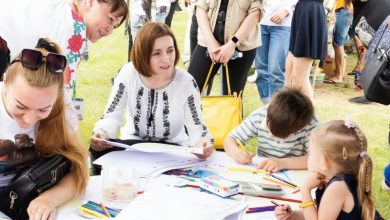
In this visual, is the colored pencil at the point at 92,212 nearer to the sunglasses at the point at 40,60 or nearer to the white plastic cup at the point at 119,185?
the white plastic cup at the point at 119,185

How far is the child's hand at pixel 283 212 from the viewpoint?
1.57 meters

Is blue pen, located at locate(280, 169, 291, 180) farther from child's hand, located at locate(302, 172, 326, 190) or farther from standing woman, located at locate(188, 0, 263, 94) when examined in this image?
standing woman, located at locate(188, 0, 263, 94)

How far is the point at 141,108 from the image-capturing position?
2422 mm

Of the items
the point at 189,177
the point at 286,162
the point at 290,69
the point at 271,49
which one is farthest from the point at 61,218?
the point at 271,49

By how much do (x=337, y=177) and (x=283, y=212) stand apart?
203 mm

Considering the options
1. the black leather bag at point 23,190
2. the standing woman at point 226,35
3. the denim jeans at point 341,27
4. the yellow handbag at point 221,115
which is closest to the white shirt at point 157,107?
the yellow handbag at point 221,115

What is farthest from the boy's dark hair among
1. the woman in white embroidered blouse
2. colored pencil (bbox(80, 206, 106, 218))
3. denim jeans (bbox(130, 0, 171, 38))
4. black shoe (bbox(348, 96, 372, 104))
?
black shoe (bbox(348, 96, 372, 104))

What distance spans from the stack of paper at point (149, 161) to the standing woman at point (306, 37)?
65.0 inches

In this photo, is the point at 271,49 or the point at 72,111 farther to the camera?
the point at 271,49

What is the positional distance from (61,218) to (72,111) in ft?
1.43

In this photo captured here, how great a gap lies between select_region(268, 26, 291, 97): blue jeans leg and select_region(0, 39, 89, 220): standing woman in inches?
102

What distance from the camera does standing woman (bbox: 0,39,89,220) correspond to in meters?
1.55

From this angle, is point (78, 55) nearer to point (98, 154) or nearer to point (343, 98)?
point (98, 154)

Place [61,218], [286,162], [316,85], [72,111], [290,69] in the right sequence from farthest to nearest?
1. [316,85]
2. [290,69]
3. [286,162]
4. [72,111]
5. [61,218]
